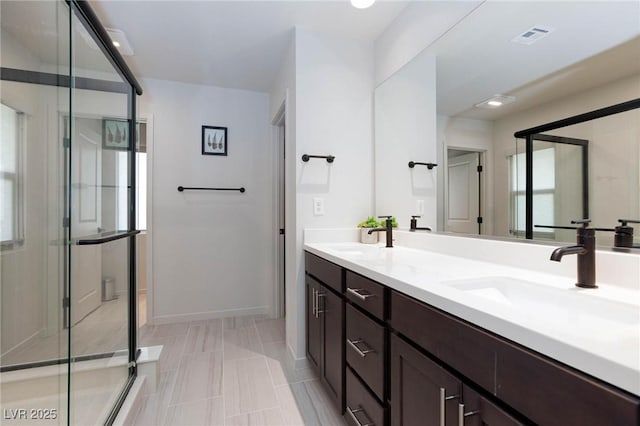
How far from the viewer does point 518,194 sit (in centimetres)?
119

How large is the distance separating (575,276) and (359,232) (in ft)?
4.37

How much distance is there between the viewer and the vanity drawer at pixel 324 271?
1.48 metres

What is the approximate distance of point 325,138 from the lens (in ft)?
7.06

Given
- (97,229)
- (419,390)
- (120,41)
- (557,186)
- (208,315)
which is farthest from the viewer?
(208,315)

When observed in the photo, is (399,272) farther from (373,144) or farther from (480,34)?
(373,144)

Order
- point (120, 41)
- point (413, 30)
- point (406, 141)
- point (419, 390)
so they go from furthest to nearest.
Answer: point (120, 41)
point (406, 141)
point (413, 30)
point (419, 390)

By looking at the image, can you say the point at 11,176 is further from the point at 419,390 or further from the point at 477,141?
the point at 477,141

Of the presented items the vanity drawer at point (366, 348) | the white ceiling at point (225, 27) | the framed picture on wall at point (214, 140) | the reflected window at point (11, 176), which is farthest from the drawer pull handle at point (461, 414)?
the framed picture on wall at point (214, 140)

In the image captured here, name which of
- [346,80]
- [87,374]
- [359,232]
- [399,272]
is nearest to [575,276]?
[399,272]

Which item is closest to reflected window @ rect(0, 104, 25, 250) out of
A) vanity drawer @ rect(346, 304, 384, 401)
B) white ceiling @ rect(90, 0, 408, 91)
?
white ceiling @ rect(90, 0, 408, 91)

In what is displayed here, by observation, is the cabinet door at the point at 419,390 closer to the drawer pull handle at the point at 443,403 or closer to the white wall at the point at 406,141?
the drawer pull handle at the point at 443,403

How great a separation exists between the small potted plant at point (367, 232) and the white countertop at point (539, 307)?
2.32ft

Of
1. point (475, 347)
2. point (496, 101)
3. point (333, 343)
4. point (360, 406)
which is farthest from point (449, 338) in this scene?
point (496, 101)

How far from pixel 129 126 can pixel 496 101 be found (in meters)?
2.04
